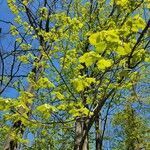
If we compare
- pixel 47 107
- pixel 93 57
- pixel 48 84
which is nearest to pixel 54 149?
pixel 48 84

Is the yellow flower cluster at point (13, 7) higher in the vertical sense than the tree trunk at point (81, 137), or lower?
higher

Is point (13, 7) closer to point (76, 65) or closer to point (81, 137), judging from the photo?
point (76, 65)

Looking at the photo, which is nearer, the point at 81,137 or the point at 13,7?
the point at 81,137

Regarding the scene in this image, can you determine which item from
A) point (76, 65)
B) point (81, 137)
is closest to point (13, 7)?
point (76, 65)

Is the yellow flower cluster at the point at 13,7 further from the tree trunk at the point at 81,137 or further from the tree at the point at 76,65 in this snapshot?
the tree trunk at the point at 81,137

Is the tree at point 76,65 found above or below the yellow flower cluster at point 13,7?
below

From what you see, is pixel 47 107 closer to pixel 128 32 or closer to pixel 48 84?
pixel 128 32

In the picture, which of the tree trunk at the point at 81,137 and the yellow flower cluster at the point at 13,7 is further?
the yellow flower cluster at the point at 13,7

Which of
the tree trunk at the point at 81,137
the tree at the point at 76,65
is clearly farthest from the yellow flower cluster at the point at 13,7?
the tree trunk at the point at 81,137

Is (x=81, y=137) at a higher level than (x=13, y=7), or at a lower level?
lower

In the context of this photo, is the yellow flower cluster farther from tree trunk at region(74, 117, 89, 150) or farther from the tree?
tree trunk at region(74, 117, 89, 150)

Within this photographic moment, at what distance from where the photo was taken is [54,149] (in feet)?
65.0

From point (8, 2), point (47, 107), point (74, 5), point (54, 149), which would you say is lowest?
point (47, 107)

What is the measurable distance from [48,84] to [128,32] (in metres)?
2.77
